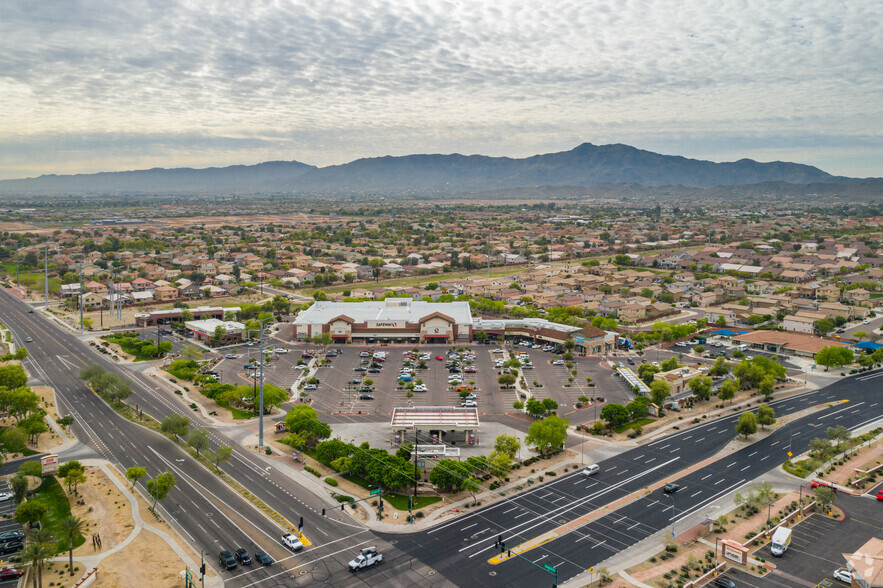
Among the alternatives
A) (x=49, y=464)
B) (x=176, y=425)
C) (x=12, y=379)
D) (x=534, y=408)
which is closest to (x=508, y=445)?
(x=534, y=408)

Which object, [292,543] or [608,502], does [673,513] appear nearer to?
[608,502]

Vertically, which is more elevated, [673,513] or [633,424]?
[633,424]

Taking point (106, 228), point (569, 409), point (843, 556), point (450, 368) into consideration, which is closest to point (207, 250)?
point (106, 228)

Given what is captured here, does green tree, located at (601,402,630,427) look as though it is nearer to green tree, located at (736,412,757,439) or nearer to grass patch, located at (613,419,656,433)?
grass patch, located at (613,419,656,433)

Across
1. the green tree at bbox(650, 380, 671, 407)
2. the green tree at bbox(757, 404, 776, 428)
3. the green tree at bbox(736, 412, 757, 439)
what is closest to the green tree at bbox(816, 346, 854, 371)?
the green tree at bbox(757, 404, 776, 428)

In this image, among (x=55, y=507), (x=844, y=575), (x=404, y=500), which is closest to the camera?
(x=844, y=575)

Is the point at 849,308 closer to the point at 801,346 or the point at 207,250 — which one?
the point at 801,346

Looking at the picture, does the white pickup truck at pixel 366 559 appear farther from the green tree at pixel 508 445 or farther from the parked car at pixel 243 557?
the green tree at pixel 508 445

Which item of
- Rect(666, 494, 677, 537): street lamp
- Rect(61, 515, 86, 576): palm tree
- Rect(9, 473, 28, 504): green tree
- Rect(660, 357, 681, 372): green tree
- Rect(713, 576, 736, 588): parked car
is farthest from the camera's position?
Rect(660, 357, 681, 372): green tree
